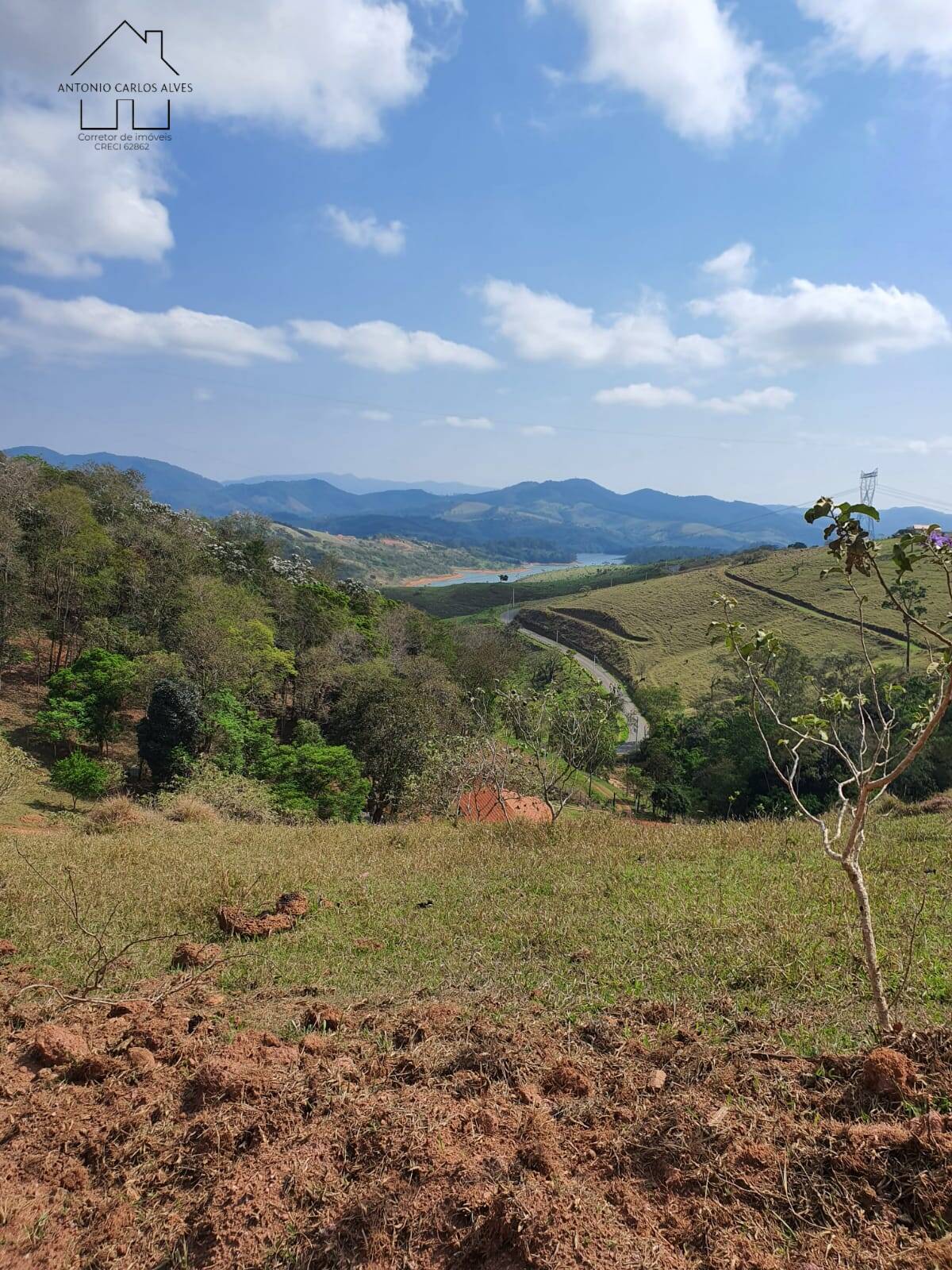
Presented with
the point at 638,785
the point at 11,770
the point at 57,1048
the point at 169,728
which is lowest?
the point at 638,785

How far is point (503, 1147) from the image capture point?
315 centimetres

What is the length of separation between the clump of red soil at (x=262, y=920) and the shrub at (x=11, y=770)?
992 cm

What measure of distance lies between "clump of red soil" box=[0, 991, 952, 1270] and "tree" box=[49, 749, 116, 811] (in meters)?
18.0

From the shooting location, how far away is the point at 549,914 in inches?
274

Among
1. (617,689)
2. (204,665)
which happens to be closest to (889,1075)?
(204,665)

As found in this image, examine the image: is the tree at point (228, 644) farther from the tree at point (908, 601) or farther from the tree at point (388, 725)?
the tree at point (908, 601)

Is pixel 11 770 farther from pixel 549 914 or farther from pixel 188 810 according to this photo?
pixel 549 914

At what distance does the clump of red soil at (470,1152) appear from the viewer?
268cm

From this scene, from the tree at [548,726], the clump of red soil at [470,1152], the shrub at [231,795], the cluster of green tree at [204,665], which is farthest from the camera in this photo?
the cluster of green tree at [204,665]

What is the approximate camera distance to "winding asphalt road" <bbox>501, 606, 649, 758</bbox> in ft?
169

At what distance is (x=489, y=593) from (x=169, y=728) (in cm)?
10370

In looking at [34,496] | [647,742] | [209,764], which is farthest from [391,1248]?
[647,742]

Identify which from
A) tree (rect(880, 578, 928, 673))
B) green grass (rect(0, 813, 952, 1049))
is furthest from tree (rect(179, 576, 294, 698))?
tree (rect(880, 578, 928, 673))

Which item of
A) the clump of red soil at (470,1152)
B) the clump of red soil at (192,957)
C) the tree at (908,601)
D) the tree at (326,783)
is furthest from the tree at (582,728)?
the clump of red soil at (470,1152)
